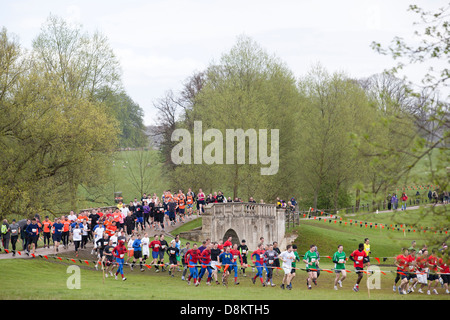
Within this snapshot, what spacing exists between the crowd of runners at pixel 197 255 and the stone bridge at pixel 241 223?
3.76m

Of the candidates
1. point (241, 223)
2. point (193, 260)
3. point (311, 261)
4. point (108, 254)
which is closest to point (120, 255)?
point (108, 254)

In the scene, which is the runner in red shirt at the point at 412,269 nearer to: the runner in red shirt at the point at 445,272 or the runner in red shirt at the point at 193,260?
the runner in red shirt at the point at 445,272

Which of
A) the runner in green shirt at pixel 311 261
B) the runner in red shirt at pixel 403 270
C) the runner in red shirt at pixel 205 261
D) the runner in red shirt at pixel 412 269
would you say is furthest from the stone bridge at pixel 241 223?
the runner in red shirt at pixel 403 270

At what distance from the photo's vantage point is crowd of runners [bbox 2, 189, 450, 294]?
2683 cm

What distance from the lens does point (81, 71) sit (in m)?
55.0

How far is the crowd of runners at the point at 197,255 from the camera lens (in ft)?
88.0

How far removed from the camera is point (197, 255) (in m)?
27.3

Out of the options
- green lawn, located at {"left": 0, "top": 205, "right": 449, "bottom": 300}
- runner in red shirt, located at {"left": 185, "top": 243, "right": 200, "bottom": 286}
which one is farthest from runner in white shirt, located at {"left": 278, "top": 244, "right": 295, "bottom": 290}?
runner in red shirt, located at {"left": 185, "top": 243, "right": 200, "bottom": 286}

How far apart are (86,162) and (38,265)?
48.3ft

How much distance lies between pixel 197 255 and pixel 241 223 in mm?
20164

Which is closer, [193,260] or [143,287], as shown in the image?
[143,287]

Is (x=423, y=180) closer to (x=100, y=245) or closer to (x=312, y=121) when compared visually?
(x=100, y=245)

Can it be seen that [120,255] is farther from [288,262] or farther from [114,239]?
[288,262]
